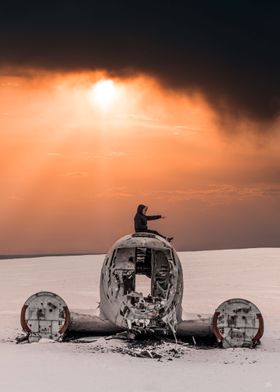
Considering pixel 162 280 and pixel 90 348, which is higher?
pixel 162 280

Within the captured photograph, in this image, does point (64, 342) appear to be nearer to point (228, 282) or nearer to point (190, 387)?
point (190, 387)

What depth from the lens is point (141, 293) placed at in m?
15.4

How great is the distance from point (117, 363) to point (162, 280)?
359cm

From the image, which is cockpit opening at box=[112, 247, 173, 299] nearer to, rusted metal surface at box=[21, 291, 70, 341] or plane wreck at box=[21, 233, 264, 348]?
plane wreck at box=[21, 233, 264, 348]

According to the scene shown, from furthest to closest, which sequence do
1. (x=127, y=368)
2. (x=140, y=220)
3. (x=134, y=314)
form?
(x=140, y=220) < (x=134, y=314) < (x=127, y=368)

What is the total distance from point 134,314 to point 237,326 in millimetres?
2511

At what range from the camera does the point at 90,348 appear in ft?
48.3

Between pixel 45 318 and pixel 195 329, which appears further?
pixel 195 329

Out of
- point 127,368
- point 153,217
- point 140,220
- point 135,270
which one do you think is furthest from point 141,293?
point 127,368

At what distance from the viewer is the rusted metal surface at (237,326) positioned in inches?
588

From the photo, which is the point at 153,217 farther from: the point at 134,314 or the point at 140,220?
the point at 134,314

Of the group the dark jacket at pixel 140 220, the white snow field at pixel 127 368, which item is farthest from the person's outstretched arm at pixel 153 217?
the white snow field at pixel 127 368

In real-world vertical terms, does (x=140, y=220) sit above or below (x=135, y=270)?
above

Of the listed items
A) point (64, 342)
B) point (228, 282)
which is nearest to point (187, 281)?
point (228, 282)
